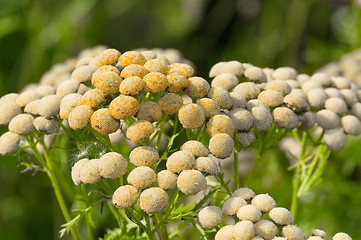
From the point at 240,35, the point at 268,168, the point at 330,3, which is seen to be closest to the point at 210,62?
the point at 240,35

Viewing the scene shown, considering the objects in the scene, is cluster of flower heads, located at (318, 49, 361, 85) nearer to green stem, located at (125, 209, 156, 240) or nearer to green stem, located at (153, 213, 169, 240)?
green stem, located at (153, 213, 169, 240)

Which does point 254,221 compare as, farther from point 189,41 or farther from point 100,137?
point 189,41

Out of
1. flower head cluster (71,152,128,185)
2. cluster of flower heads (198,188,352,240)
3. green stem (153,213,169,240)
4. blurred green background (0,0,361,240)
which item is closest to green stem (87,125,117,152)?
flower head cluster (71,152,128,185)

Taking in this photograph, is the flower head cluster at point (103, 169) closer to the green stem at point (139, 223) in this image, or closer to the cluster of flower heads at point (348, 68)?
the green stem at point (139, 223)

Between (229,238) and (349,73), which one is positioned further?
(349,73)

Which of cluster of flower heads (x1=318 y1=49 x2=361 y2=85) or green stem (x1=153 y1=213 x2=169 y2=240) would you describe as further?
cluster of flower heads (x1=318 y1=49 x2=361 y2=85)

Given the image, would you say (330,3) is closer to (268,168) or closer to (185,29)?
(185,29)

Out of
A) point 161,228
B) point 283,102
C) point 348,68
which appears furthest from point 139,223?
point 348,68
